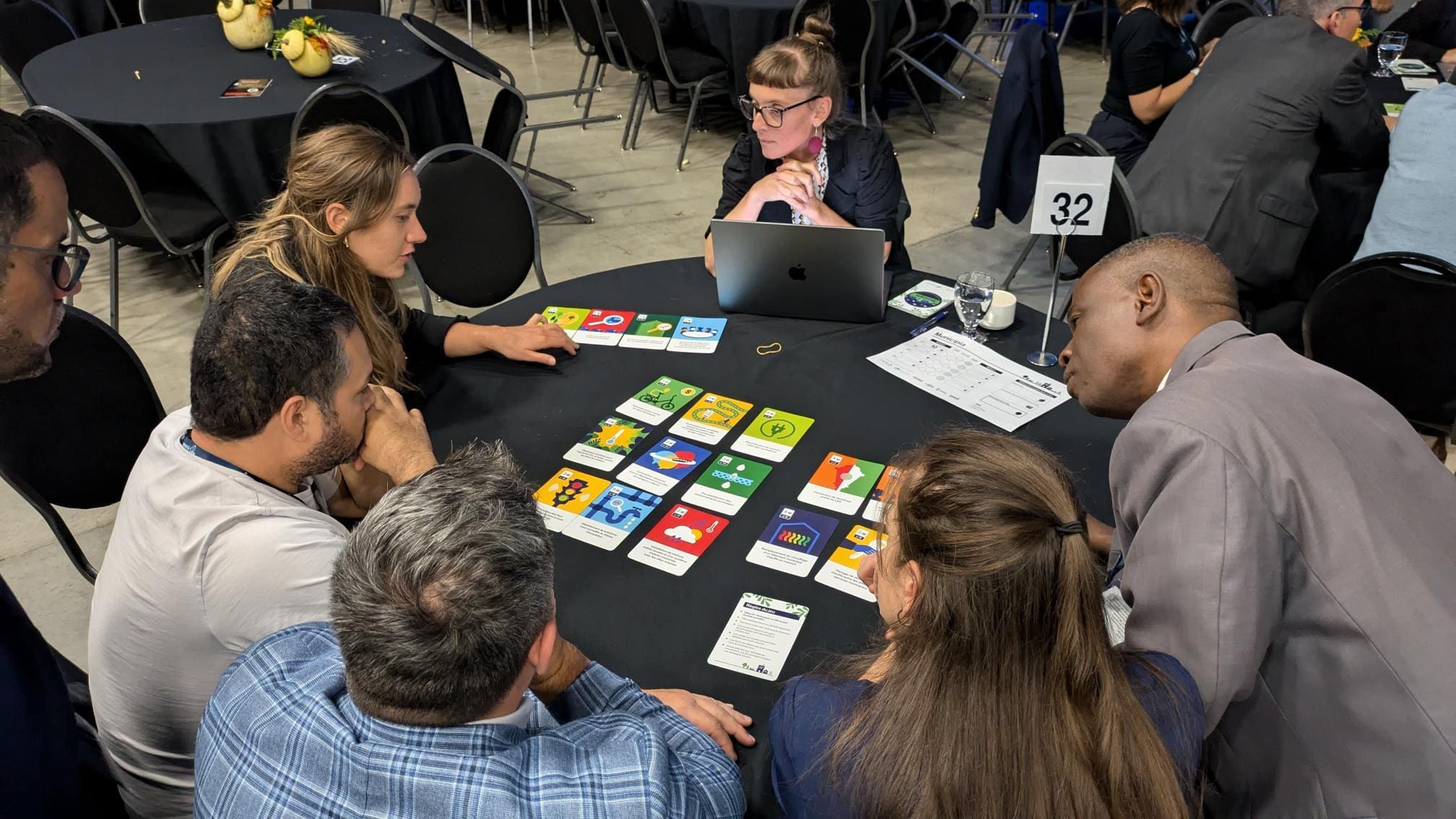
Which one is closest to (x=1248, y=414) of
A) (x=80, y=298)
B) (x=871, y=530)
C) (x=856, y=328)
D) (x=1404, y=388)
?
(x=871, y=530)

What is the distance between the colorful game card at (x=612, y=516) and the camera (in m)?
1.74

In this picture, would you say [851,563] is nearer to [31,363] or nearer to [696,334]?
[696,334]

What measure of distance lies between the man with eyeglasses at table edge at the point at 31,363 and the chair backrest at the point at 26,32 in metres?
3.95

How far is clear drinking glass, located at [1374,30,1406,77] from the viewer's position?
421 centimetres

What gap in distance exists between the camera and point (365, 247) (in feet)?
7.42

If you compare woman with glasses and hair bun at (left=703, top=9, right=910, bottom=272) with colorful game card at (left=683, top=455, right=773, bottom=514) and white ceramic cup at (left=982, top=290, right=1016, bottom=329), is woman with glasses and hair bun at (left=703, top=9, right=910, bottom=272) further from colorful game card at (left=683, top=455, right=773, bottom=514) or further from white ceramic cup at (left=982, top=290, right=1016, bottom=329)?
colorful game card at (left=683, top=455, right=773, bottom=514)

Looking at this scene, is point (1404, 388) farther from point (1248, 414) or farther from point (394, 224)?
point (394, 224)

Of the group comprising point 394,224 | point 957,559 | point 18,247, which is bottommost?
point 394,224

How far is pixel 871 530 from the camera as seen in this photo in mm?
1716

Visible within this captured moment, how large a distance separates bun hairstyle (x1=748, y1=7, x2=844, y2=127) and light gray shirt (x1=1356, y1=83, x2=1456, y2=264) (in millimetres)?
1723

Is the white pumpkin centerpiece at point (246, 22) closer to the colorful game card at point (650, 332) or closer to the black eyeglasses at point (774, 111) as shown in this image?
the black eyeglasses at point (774, 111)

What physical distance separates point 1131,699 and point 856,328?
136cm

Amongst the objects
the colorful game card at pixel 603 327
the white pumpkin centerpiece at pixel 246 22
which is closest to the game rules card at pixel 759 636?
the colorful game card at pixel 603 327

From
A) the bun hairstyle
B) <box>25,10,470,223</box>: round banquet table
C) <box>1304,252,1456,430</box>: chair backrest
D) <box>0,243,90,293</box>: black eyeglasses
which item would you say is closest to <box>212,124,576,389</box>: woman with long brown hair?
<box>0,243,90,293</box>: black eyeglasses
